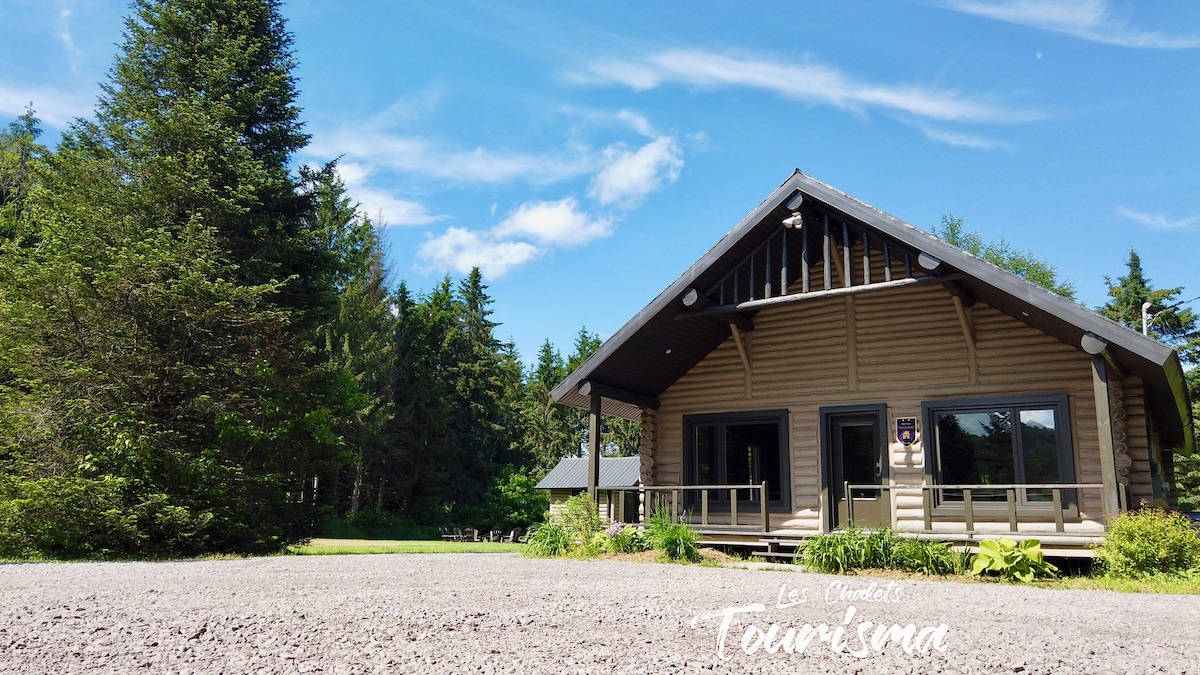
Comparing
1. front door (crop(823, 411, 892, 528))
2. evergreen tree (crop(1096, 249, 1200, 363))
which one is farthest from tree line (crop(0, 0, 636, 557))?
evergreen tree (crop(1096, 249, 1200, 363))

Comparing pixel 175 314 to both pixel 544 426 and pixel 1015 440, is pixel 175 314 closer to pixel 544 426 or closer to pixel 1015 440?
pixel 1015 440

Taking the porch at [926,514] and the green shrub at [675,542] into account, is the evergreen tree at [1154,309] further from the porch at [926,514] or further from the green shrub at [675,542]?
the green shrub at [675,542]

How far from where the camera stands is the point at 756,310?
47.3 feet

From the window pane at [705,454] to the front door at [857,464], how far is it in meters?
2.24

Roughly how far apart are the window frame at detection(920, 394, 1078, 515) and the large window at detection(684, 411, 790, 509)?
248 cm

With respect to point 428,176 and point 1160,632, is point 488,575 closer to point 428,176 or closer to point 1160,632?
point 1160,632

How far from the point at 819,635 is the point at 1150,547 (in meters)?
6.47

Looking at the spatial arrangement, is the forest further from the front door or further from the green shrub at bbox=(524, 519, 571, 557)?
the front door

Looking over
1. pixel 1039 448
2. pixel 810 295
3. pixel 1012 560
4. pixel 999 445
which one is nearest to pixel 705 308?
pixel 810 295

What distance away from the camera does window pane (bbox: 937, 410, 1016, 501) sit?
39.9 feet

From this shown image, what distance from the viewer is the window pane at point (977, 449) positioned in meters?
12.2

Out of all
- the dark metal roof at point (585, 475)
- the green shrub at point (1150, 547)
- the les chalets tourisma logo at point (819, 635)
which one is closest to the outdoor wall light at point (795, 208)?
the green shrub at point (1150, 547)

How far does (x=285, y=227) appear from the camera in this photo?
57.8 feet

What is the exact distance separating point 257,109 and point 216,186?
8.80 ft
